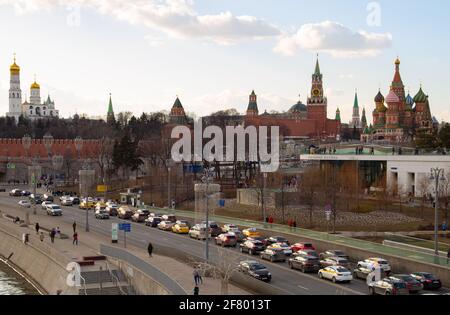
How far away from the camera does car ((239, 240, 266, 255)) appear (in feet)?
102

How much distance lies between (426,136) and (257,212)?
23814mm

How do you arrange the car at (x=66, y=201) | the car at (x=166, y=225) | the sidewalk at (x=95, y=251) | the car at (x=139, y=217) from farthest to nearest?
the car at (x=66, y=201)
the car at (x=139, y=217)
the car at (x=166, y=225)
the sidewalk at (x=95, y=251)

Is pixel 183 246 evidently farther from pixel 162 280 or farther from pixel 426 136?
pixel 426 136

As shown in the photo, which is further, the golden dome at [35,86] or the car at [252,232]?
the golden dome at [35,86]

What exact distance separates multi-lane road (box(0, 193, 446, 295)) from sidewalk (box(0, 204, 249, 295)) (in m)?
1.30

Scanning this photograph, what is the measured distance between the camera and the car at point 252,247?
102ft

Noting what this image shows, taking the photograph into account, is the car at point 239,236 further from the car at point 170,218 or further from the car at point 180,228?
the car at point 170,218

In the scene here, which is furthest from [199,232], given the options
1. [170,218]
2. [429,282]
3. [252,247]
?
[429,282]

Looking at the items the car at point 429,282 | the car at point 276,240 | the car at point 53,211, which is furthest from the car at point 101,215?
the car at point 429,282

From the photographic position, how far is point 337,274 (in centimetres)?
2434

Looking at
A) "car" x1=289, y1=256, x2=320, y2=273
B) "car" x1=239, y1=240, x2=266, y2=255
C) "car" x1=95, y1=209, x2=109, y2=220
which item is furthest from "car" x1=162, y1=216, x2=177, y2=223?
"car" x1=289, y1=256, x2=320, y2=273

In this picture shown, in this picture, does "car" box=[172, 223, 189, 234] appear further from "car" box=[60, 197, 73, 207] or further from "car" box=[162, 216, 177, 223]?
"car" box=[60, 197, 73, 207]

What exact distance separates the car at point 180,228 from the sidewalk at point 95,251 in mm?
4489

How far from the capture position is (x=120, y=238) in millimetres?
37281
